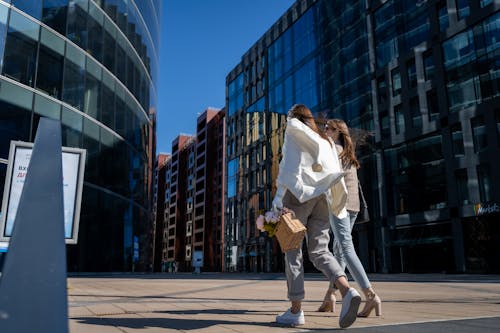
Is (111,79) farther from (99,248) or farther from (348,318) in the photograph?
(348,318)

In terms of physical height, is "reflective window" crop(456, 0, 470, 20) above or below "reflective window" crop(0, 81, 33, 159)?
above

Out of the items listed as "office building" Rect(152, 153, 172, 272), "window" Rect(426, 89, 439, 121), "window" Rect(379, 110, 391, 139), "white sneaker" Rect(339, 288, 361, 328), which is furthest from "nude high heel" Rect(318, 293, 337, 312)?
"office building" Rect(152, 153, 172, 272)

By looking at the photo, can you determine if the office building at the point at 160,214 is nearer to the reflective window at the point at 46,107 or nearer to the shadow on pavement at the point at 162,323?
→ the reflective window at the point at 46,107

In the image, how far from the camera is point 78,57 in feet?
66.4

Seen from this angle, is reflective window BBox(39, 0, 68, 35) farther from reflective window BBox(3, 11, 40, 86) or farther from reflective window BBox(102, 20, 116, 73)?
reflective window BBox(102, 20, 116, 73)

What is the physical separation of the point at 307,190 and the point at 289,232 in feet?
1.34

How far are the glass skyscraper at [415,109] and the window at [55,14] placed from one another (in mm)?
20786

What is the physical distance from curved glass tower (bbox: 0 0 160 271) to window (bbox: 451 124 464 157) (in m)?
18.2

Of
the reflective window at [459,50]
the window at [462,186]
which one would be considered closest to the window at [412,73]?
the reflective window at [459,50]

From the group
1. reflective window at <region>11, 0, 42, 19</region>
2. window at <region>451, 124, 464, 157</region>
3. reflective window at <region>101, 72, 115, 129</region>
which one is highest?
reflective window at <region>11, 0, 42, 19</region>

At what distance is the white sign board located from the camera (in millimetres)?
5500

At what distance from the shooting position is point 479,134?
24.5 meters

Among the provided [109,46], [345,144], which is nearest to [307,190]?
[345,144]

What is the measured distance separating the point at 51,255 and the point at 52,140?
0.69m
